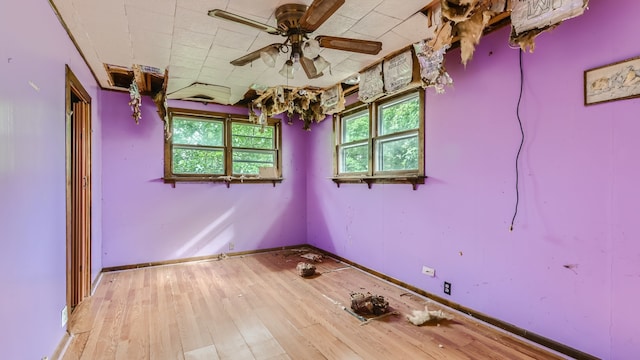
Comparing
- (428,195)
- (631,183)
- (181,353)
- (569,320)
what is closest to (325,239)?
(428,195)

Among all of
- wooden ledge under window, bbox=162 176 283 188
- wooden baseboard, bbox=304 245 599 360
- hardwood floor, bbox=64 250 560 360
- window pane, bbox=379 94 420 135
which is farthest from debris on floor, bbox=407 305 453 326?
wooden ledge under window, bbox=162 176 283 188

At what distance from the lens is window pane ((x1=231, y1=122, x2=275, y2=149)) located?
491 centimetres

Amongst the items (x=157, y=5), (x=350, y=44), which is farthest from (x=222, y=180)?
→ (x=350, y=44)

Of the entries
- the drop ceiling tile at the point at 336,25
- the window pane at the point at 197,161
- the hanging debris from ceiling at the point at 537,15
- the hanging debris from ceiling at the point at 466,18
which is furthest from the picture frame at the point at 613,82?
→ the window pane at the point at 197,161

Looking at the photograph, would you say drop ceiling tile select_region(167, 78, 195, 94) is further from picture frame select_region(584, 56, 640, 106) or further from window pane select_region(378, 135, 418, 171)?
picture frame select_region(584, 56, 640, 106)

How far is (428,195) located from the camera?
10.2ft

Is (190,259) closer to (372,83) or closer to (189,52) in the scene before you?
(189,52)

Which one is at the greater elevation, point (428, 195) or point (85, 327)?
point (428, 195)

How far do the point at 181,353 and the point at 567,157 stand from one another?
308cm

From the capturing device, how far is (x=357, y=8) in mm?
2145

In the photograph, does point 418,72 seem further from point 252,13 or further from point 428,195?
point 252,13

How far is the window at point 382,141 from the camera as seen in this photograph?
10.8 ft

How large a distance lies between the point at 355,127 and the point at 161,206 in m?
3.09

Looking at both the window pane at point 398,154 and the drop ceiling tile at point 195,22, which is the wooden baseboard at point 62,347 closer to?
the drop ceiling tile at point 195,22
